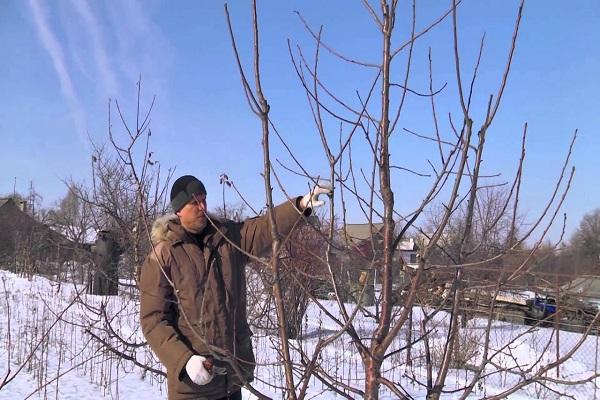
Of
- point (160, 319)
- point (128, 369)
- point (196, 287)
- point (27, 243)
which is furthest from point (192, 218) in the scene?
point (27, 243)

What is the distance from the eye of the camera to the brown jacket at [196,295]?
2.12m

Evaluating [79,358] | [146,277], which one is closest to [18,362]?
[79,358]

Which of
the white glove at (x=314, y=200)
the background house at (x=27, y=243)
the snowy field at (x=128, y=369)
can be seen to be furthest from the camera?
the background house at (x=27, y=243)

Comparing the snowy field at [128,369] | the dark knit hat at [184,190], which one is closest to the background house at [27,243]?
the snowy field at [128,369]

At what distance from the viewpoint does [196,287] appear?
2.20m

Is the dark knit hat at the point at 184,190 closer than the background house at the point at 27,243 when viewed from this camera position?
Yes

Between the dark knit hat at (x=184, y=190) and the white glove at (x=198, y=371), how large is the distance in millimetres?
686

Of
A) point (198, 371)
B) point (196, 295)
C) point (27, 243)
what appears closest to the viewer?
point (198, 371)

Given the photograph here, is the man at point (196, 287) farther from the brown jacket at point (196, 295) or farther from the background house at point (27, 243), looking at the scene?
the background house at point (27, 243)

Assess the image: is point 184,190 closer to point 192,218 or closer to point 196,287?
point 192,218

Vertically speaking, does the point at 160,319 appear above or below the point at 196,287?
below

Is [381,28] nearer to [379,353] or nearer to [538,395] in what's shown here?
[379,353]

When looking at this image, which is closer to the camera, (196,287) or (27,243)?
(196,287)

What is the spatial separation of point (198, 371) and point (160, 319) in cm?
38
